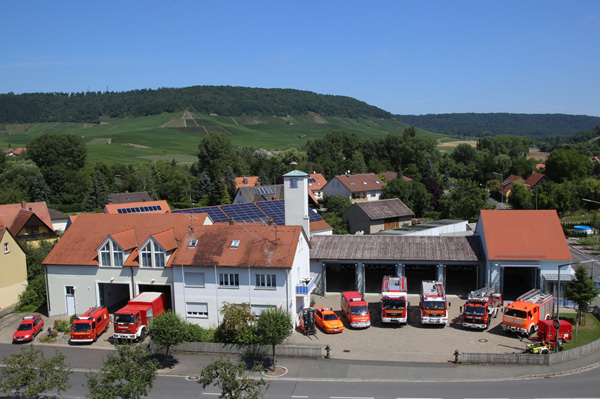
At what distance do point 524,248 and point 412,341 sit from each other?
41.6ft

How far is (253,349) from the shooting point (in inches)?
1118

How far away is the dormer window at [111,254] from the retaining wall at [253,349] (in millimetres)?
8380

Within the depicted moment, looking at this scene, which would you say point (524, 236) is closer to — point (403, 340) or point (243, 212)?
point (403, 340)

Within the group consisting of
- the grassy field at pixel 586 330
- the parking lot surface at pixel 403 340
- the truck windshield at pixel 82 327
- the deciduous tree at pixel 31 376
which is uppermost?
the deciduous tree at pixel 31 376

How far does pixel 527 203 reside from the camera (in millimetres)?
77000

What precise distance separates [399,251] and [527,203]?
47044 mm

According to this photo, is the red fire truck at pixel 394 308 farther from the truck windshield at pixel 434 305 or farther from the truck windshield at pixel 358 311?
the truck windshield at pixel 434 305

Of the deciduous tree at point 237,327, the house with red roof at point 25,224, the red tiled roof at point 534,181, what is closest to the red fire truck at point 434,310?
the deciduous tree at point 237,327

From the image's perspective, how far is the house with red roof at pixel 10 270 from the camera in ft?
125

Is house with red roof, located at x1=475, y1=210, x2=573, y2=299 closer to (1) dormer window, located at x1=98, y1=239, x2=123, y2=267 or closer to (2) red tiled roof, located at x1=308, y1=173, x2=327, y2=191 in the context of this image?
(1) dormer window, located at x1=98, y1=239, x2=123, y2=267

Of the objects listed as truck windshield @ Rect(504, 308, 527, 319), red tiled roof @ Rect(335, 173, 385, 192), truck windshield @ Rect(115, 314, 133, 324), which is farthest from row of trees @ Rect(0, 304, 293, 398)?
red tiled roof @ Rect(335, 173, 385, 192)

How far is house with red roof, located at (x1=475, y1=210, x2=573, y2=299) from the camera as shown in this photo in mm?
35656

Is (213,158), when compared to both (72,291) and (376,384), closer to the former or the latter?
(72,291)

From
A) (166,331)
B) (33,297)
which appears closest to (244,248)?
(166,331)
